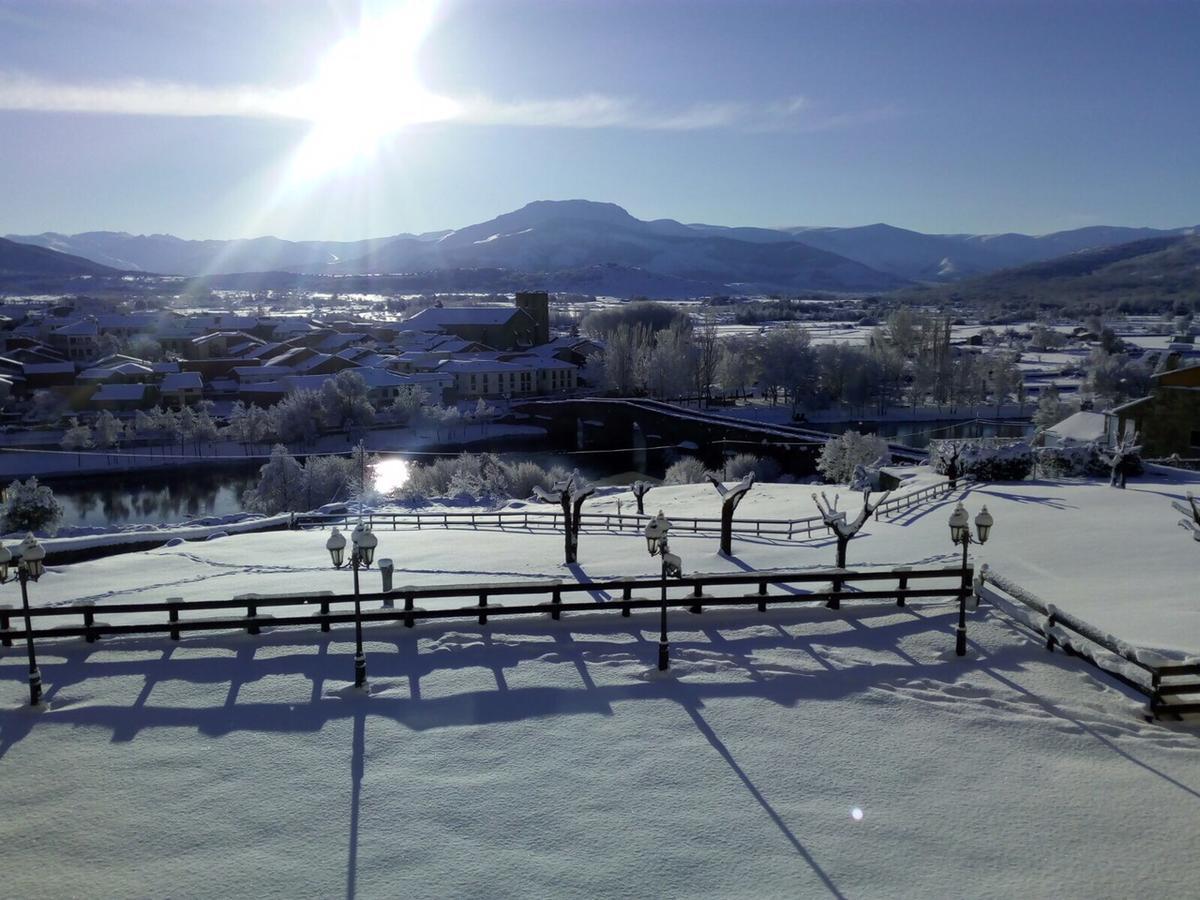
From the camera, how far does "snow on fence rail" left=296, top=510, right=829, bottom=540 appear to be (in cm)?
2234

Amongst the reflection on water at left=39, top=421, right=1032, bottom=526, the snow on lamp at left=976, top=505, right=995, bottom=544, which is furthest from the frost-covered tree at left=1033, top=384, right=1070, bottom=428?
the snow on lamp at left=976, top=505, right=995, bottom=544

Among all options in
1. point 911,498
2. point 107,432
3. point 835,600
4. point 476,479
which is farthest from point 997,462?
point 107,432

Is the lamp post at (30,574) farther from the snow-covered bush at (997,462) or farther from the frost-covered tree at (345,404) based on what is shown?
the frost-covered tree at (345,404)

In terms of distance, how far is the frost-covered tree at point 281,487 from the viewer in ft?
133

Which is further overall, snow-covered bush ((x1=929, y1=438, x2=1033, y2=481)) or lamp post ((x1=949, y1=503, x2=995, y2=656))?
snow-covered bush ((x1=929, y1=438, x2=1033, y2=481))

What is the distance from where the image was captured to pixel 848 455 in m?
39.8

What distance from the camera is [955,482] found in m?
26.2

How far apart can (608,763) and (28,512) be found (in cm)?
3357

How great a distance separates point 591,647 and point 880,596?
14.0ft

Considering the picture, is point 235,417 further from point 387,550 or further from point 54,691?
point 54,691

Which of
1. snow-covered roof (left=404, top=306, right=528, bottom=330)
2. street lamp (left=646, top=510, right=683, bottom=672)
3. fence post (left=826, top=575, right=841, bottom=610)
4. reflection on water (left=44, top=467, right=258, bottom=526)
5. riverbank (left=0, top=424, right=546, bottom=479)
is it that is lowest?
reflection on water (left=44, top=467, right=258, bottom=526)

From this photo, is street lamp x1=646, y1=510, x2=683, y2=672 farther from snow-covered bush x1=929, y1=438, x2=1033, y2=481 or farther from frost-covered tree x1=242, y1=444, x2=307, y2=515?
frost-covered tree x1=242, y1=444, x2=307, y2=515

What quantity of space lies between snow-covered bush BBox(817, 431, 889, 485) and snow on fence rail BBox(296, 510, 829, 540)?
15696mm

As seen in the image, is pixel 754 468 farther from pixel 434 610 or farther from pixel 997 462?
pixel 434 610
